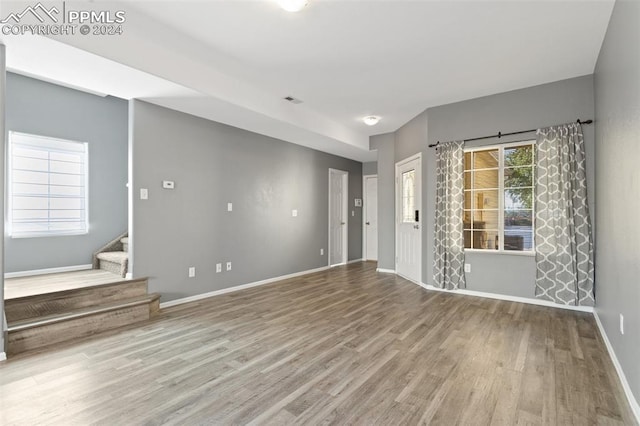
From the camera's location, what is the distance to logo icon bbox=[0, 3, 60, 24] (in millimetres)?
2309

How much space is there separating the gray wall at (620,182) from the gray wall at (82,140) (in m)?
6.14

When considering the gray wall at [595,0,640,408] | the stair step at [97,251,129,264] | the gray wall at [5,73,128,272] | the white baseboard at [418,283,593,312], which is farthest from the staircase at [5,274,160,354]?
the gray wall at [595,0,640,408]

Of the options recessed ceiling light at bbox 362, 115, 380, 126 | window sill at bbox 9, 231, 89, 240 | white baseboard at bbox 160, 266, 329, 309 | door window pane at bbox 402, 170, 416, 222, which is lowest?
white baseboard at bbox 160, 266, 329, 309

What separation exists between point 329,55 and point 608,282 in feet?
11.3

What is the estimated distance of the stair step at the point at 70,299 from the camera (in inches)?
118

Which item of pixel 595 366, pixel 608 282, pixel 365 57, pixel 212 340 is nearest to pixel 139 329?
pixel 212 340

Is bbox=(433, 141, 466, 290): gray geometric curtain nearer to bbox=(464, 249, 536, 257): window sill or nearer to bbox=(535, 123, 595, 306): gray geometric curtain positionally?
bbox=(464, 249, 536, 257): window sill

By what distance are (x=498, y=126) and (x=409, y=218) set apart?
6.77 ft

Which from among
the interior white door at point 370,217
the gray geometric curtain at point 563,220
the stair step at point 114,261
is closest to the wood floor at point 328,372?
the gray geometric curtain at point 563,220

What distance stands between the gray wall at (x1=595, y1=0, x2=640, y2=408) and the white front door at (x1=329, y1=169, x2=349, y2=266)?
4.63 meters

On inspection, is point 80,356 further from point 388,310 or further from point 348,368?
point 388,310

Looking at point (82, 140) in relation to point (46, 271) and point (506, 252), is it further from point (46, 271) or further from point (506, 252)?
point (506, 252)

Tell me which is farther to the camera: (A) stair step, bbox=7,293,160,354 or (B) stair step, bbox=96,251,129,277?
(B) stair step, bbox=96,251,129,277

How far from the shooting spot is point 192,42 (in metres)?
3.05
